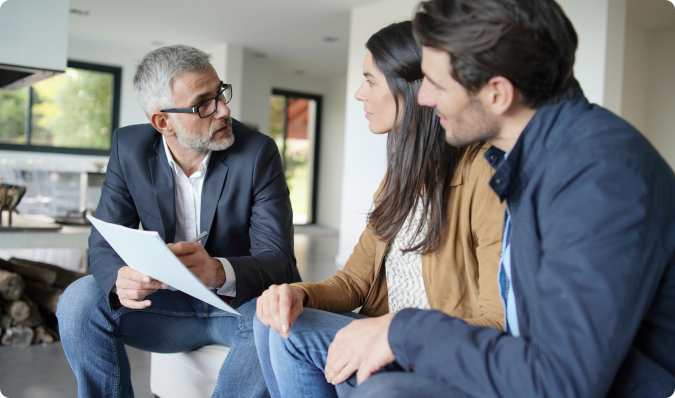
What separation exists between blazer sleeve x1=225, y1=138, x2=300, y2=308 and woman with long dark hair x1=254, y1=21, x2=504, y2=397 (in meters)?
0.29

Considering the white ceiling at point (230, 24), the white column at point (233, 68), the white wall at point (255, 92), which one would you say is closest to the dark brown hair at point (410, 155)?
the white ceiling at point (230, 24)

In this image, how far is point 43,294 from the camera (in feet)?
10.1

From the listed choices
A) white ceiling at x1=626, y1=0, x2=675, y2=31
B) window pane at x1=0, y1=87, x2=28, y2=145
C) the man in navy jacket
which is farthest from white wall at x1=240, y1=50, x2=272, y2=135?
the man in navy jacket

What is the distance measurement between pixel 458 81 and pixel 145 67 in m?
1.30

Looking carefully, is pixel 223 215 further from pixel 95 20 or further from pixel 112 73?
pixel 112 73

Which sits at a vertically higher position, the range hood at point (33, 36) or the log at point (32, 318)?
the range hood at point (33, 36)

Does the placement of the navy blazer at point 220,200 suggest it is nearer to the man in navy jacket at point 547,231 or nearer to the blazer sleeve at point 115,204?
the blazer sleeve at point 115,204

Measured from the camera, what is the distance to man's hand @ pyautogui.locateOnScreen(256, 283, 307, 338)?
1.10m

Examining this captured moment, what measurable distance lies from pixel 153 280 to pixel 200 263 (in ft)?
0.43

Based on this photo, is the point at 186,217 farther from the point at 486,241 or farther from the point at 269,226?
the point at 486,241

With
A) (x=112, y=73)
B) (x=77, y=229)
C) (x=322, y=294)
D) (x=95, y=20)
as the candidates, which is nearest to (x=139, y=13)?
(x=95, y=20)

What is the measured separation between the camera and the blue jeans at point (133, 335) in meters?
1.49

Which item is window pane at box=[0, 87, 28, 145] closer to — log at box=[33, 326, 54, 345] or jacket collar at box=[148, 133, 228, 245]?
log at box=[33, 326, 54, 345]

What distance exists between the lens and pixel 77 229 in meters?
3.17
